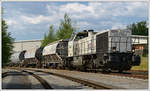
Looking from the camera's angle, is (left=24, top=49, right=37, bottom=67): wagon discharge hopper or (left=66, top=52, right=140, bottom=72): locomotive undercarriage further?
(left=24, top=49, right=37, bottom=67): wagon discharge hopper

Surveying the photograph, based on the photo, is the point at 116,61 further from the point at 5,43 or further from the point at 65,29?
the point at 65,29

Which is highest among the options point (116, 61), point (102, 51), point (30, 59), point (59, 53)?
point (102, 51)

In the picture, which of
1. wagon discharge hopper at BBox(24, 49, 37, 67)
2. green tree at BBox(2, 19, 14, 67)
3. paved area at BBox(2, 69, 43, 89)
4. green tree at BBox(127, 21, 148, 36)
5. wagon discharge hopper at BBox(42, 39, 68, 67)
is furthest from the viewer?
green tree at BBox(127, 21, 148, 36)

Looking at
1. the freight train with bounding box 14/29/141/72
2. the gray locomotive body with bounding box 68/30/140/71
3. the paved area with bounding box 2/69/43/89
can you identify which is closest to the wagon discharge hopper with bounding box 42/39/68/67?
the freight train with bounding box 14/29/141/72

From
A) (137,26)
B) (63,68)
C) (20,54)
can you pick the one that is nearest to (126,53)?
(63,68)

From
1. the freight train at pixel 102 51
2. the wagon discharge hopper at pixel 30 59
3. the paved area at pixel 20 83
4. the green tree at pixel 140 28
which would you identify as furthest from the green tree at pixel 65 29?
the green tree at pixel 140 28

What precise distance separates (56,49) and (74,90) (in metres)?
19.3

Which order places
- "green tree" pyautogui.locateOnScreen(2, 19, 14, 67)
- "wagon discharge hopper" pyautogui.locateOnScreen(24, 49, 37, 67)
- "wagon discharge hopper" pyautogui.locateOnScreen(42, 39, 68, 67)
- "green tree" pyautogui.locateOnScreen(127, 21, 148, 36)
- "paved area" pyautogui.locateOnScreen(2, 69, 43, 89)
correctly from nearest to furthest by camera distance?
"paved area" pyautogui.locateOnScreen(2, 69, 43, 89) < "green tree" pyautogui.locateOnScreen(2, 19, 14, 67) < "wagon discharge hopper" pyautogui.locateOnScreen(42, 39, 68, 67) < "wagon discharge hopper" pyautogui.locateOnScreen(24, 49, 37, 67) < "green tree" pyautogui.locateOnScreen(127, 21, 148, 36)

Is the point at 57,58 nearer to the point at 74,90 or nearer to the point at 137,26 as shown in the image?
the point at 74,90

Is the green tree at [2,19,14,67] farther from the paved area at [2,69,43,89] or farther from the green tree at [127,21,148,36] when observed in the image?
the green tree at [127,21,148,36]

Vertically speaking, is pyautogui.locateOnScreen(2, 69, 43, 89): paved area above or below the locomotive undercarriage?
below

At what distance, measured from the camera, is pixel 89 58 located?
21281mm

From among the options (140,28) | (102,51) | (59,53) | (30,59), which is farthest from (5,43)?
(140,28)

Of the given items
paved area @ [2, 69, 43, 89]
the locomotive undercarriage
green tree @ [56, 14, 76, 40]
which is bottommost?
paved area @ [2, 69, 43, 89]
